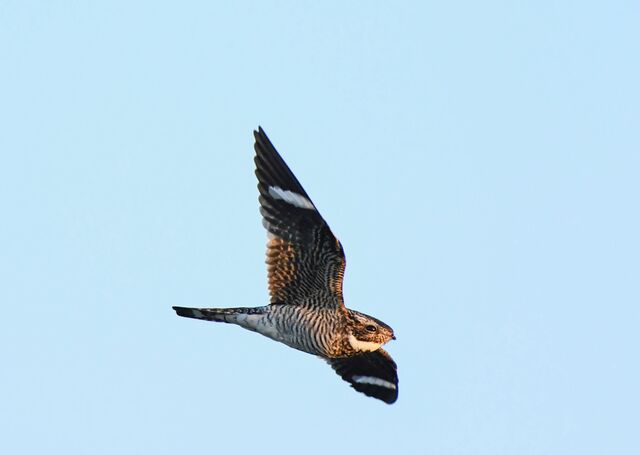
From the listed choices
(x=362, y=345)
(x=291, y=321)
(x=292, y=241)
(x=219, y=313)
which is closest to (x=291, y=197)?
(x=292, y=241)

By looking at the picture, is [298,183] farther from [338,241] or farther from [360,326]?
A: [360,326]

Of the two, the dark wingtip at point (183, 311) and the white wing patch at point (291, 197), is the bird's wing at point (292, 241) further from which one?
the dark wingtip at point (183, 311)

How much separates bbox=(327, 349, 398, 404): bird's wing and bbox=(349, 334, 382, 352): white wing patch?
3.42 ft

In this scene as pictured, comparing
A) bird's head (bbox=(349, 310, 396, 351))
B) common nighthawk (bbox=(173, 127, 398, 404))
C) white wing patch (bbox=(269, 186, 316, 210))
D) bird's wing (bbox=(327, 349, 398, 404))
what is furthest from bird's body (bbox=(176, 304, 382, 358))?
bird's wing (bbox=(327, 349, 398, 404))

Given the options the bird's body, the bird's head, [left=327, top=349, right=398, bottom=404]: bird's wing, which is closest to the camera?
the bird's body

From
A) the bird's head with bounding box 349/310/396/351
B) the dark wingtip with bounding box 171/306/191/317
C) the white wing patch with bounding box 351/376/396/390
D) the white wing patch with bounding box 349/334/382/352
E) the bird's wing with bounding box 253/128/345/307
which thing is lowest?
the white wing patch with bounding box 351/376/396/390

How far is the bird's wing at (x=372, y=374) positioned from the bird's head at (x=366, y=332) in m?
1.06

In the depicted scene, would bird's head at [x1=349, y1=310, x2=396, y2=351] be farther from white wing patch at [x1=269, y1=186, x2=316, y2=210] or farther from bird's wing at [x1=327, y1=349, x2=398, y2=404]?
white wing patch at [x1=269, y1=186, x2=316, y2=210]

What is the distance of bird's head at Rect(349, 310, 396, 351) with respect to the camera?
13.7m

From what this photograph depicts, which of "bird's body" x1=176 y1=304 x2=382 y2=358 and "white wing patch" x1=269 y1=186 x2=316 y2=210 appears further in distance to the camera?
"bird's body" x1=176 y1=304 x2=382 y2=358

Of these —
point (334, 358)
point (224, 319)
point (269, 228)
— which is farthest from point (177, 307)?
point (334, 358)

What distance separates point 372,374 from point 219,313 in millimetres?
2692

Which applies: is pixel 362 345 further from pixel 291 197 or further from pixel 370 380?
pixel 291 197

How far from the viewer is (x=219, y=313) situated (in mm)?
13477
